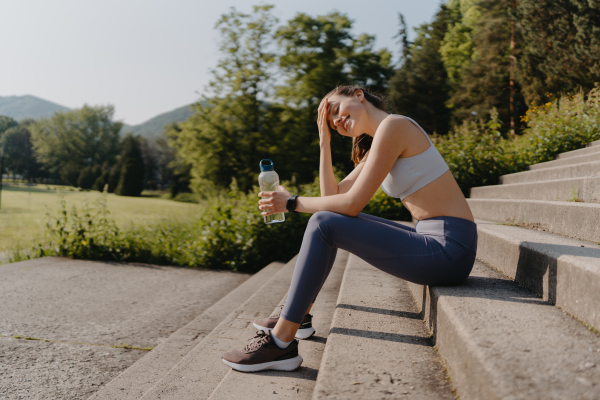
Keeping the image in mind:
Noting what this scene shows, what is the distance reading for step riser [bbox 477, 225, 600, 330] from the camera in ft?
4.60

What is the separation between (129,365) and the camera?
2.61 m

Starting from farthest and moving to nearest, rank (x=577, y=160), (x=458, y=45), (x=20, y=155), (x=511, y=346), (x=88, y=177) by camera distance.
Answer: (x=20, y=155)
(x=88, y=177)
(x=458, y=45)
(x=577, y=160)
(x=511, y=346)

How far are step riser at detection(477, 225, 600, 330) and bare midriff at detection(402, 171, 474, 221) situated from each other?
1.18 feet

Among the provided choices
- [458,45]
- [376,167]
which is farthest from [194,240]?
[458,45]

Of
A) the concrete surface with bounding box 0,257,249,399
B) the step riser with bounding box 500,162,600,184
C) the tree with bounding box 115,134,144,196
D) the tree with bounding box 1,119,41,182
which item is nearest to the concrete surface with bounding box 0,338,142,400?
the concrete surface with bounding box 0,257,249,399

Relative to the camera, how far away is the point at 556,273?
1660 mm


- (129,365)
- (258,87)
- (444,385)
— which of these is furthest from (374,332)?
(258,87)

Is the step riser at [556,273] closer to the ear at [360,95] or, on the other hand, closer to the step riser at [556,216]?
the step riser at [556,216]

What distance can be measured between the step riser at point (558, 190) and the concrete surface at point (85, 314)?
3414 millimetres

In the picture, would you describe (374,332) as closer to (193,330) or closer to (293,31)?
(193,330)

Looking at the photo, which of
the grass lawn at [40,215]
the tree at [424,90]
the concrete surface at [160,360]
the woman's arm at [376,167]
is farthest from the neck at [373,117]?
the tree at [424,90]

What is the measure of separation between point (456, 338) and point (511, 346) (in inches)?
7.9

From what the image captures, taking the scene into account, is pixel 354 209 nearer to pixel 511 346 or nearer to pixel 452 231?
pixel 452 231

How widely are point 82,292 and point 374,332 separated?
3.68 meters
